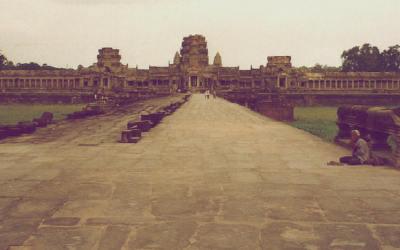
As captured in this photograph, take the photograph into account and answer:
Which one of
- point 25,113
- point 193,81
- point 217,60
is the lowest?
point 25,113

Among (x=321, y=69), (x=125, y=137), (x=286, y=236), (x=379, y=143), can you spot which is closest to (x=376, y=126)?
(x=379, y=143)

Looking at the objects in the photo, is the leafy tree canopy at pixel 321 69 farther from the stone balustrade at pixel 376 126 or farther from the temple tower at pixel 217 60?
the stone balustrade at pixel 376 126

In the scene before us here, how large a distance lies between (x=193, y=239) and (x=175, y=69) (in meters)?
75.3

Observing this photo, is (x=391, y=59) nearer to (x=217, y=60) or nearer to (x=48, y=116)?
(x=217, y=60)

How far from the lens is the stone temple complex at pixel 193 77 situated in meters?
71.1

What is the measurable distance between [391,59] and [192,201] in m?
89.3

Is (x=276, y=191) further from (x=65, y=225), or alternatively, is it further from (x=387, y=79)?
(x=387, y=79)

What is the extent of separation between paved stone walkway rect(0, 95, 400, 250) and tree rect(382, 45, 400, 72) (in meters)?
84.1

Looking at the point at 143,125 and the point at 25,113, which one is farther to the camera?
the point at 25,113

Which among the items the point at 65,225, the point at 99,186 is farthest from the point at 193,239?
the point at 99,186

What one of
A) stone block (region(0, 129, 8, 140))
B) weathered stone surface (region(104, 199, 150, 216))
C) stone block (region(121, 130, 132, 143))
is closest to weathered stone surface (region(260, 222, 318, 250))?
weathered stone surface (region(104, 199, 150, 216))

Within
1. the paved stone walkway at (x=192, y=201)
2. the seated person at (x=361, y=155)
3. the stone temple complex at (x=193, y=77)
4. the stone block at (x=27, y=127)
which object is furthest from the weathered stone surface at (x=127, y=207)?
the stone temple complex at (x=193, y=77)

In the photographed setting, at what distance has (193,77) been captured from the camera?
73.8m

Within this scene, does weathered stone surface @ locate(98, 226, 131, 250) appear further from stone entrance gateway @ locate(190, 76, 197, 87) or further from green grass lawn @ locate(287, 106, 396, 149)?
stone entrance gateway @ locate(190, 76, 197, 87)
